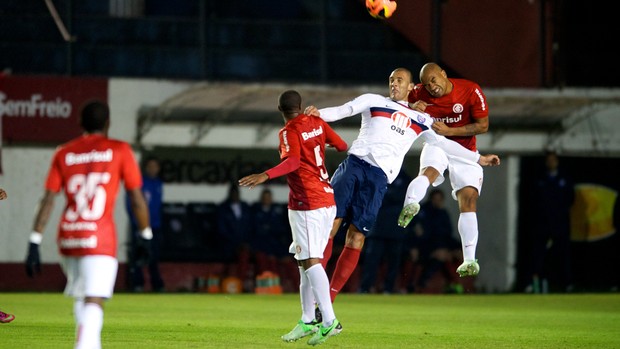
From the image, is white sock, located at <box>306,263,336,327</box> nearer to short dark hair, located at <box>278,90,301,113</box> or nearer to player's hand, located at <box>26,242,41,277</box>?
short dark hair, located at <box>278,90,301,113</box>

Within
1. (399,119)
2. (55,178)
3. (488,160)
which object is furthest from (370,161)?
(55,178)

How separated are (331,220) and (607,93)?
14.9 meters

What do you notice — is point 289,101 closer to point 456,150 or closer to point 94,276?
point 456,150

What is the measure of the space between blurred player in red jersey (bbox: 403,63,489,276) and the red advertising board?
11.0 m

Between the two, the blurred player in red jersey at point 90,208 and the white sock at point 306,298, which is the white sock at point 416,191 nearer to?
the white sock at point 306,298

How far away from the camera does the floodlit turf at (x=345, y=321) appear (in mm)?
11570

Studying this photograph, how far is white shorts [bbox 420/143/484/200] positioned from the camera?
45.6 feet

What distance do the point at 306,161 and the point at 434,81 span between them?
250cm

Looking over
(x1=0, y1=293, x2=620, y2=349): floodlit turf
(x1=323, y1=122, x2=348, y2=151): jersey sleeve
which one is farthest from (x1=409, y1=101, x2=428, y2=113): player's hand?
(x1=0, y1=293, x2=620, y2=349): floodlit turf

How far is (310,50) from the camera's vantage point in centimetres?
2622

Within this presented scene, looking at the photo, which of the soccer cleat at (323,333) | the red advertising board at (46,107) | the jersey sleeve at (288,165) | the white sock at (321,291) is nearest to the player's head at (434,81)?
the jersey sleeve at (288,165)

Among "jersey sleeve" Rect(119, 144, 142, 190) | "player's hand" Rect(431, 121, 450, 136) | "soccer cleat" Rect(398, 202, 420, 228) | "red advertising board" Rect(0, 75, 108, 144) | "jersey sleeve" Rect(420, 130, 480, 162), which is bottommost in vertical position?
"soccer cleat" Rect(398, 202, 420, 228)

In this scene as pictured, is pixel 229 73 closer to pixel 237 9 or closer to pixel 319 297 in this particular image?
pixel 237 9

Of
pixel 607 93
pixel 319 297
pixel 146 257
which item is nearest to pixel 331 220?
pixel 319 297
